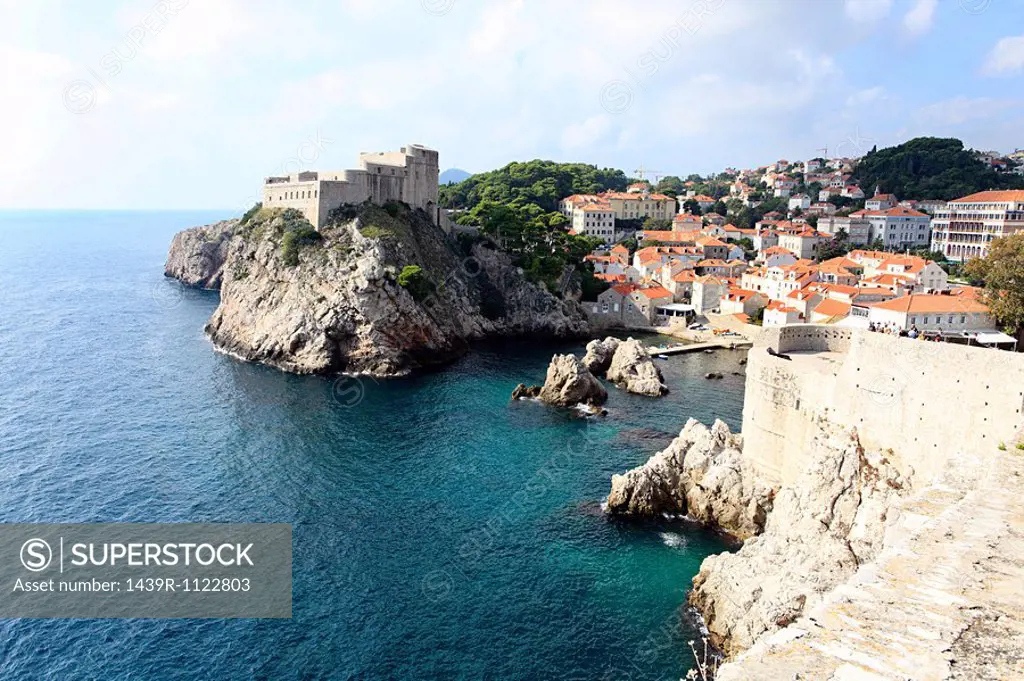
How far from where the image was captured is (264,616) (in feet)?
71.5

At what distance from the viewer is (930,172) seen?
369ft

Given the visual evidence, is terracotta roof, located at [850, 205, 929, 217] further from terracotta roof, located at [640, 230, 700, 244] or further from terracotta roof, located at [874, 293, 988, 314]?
terracotta roof, located at [874, 293, 988, 314]

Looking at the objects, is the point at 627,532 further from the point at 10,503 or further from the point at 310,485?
the point at 10,503

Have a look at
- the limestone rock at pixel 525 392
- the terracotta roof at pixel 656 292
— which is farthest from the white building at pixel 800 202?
the limestone rock at pixel 525 392

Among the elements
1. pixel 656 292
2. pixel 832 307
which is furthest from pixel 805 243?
pixel 832 307

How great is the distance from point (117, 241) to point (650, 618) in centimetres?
20271

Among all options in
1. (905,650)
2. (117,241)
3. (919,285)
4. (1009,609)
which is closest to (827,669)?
(905,650)

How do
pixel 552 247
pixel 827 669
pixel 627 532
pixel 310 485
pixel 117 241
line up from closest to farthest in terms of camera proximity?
pixel 827 669, pixel 627 532, pixel 310 485, pixel 552 247, pixel 117 241

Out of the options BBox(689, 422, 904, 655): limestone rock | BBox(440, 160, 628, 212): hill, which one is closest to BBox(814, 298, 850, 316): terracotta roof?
BBox(689, 422, 904, 655): limestone rock

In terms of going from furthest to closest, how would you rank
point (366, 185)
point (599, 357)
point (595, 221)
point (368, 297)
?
point (595, 221) < point (366, 185) < point (368, 297) < point (599, 357)

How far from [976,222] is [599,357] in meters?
62.7

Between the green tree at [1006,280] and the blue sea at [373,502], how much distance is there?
15674mm

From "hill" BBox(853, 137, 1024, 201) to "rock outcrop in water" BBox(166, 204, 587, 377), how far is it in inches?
2821

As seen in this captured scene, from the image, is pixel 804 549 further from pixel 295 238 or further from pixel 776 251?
pixel 776 251
